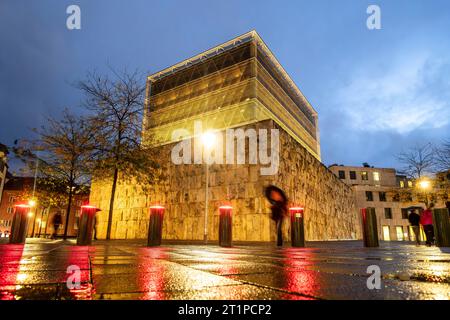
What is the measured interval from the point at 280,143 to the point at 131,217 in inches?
529

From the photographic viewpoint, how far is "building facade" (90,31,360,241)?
1734 centimetres

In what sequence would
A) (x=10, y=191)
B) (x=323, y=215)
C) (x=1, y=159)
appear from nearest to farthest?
(x=323, y=215), (x=1, y=159), (x=10, y=191)

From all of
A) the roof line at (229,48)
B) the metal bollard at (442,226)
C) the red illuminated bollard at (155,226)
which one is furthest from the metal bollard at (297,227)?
the roof line at (229,48)

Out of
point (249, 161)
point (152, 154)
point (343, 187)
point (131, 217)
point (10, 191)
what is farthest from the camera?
point (10, 191)

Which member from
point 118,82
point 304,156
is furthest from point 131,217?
point 304,156

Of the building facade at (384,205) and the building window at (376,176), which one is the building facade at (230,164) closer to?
the building facade at (384,205)

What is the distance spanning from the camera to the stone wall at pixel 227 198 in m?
16.5

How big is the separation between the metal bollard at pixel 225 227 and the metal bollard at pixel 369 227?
5.39 m

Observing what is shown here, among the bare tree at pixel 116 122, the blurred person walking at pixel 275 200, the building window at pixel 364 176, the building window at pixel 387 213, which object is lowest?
the blurred person walking at pixel 275 200

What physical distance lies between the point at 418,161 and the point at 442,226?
20.6 meters

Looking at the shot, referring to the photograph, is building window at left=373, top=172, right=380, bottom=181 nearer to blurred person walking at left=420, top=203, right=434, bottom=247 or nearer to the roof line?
the roof line

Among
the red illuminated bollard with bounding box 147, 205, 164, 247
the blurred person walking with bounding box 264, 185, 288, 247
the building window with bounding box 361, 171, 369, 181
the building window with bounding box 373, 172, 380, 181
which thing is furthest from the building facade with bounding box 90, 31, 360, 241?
the building window with bounding box 373, 172, 380, 181
